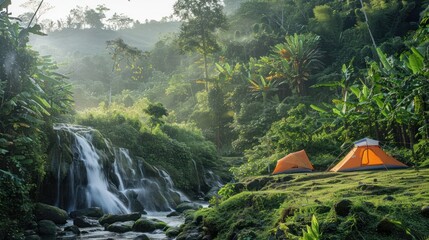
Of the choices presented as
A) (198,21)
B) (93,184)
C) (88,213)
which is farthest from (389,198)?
(198,21)

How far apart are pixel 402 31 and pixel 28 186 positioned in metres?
33.4

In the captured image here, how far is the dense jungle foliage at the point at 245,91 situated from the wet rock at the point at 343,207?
1417 mm

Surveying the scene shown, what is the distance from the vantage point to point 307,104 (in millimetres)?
29891

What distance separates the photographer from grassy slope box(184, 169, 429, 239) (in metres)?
4.93

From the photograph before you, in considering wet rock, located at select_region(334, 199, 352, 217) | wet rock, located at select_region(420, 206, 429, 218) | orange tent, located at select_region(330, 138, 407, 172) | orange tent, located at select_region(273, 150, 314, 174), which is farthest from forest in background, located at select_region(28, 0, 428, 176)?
wet rock, located at select_region(334, 199, 352, 217)

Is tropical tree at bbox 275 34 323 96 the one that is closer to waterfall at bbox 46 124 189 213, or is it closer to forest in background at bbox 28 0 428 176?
forest in background at bbox 28 0 428 176

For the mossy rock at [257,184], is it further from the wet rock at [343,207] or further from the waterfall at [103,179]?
the waterfall at [103,179]

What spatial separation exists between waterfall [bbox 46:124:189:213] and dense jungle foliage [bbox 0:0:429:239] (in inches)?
46.5

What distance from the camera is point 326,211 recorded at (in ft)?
18.2

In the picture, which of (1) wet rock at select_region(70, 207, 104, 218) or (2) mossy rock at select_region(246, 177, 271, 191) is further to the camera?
(1) wet rock at select_region(70, 207, 104, 218)

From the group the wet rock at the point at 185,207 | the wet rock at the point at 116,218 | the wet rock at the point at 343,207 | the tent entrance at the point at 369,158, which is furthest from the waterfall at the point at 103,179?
the wet rock at the point at 343,207

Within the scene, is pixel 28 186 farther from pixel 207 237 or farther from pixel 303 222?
pixel 303 222

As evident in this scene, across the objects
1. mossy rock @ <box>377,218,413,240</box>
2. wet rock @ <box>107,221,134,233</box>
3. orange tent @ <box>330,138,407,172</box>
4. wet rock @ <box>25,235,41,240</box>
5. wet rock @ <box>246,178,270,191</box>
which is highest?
mossy rock @ <box>377,218,413,240</box>

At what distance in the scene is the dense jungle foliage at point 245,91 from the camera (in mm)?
8898
